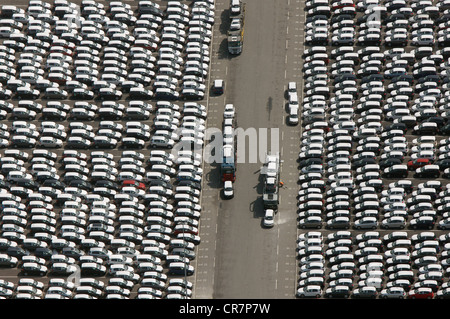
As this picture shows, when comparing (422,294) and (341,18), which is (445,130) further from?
(422,294)

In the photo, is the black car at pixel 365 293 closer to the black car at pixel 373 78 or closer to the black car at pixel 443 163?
the black car at pixel 443 163

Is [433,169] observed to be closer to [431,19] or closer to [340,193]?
[340,193]

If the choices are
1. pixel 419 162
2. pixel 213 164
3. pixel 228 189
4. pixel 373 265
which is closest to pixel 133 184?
pixel 213 164

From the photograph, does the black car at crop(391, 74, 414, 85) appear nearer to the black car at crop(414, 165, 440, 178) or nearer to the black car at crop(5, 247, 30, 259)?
the black car at crop(414, 165, 440, 178)

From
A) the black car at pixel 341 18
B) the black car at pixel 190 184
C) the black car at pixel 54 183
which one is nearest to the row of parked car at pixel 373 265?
the black car at pixel 190 184

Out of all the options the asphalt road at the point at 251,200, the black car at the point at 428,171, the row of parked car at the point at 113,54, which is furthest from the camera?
the row of parked car at the point at 113,54
